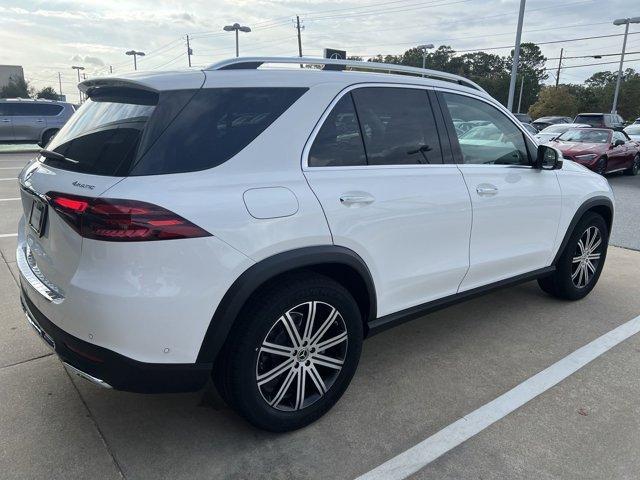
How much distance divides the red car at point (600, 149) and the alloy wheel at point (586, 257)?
9.44 metres

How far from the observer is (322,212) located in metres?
2.56

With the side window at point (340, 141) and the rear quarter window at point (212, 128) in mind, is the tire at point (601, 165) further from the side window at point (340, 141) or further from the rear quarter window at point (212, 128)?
the rear quarter window at point (212, 128)

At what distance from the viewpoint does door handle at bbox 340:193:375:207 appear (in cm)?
266

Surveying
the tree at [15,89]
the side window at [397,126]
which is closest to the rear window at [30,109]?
the side window at [397,126]

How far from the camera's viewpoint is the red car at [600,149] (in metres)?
13.4

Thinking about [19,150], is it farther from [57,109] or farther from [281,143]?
[281,143]

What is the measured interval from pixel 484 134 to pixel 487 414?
1962 mm

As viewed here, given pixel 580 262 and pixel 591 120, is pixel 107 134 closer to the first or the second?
pixel 580 262

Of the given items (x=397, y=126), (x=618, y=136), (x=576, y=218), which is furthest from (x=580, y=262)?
(x=618, y=136)

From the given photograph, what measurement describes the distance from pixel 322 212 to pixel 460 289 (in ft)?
4.63

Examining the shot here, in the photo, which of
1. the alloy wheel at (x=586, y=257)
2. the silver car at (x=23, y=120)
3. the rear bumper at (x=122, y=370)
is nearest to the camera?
the rear bumper at (x=122, y=370)

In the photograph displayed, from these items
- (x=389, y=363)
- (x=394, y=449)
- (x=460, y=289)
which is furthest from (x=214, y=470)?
(x=460, y=289)

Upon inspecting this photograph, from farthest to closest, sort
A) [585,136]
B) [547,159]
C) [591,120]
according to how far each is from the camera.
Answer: [591,120] < [585,136] < [547,159]

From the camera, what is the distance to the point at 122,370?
2.21 m
